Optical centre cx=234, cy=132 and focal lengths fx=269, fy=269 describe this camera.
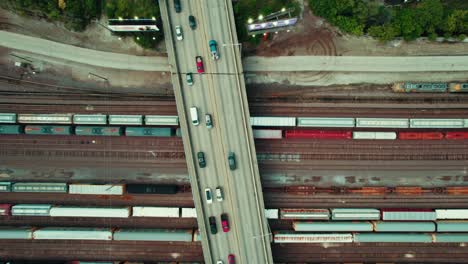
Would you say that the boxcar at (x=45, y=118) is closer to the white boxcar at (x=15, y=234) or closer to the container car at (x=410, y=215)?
the white boxcar at (x=15, y=234)

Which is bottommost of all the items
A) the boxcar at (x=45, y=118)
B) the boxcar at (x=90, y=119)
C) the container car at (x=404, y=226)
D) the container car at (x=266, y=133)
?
the container car at (x=404, y=226)

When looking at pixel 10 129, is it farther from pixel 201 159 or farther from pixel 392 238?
pixel 392 238

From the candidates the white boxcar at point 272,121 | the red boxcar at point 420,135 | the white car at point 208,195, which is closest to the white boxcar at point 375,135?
the red boxcar at point 420,135

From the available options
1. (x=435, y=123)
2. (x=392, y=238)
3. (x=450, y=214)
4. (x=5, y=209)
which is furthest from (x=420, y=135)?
(x=5, y=209)

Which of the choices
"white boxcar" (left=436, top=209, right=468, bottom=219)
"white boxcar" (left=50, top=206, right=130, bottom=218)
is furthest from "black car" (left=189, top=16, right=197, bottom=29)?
"white boxcar" (left=436, top=209, right=468, bottom=219)

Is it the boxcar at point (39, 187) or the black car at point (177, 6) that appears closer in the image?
the black car at point (177, 6)
